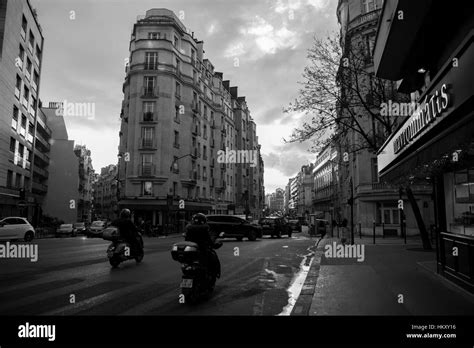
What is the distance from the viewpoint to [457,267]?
24.6 feet

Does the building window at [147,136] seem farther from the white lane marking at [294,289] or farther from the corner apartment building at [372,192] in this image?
the white lane marking at [294,289]

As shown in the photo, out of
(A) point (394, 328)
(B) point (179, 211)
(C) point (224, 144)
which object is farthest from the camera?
(C) point (224, 144)

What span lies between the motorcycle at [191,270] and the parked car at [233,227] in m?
17.9

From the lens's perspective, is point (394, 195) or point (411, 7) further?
point (394, 195)

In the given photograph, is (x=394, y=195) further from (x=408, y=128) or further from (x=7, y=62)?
(x=7, y=62)

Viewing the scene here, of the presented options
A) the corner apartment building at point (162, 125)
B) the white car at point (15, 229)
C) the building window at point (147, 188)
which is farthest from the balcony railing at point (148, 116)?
the white car at point (15, 229)

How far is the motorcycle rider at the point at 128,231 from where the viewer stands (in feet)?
36.0

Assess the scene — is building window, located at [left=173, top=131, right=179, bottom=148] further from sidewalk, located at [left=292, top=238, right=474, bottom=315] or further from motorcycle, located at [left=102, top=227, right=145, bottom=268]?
sidewalk, located at [left=292, top=238, right=474, bottom=315]

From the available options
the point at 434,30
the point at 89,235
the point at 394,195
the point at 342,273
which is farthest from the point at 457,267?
the point at 89,235

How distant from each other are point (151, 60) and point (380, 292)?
133ft

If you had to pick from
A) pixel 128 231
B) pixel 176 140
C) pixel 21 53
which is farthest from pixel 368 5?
pixel 21 53

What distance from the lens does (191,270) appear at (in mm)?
6375

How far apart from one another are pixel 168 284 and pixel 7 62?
31217 millimetres

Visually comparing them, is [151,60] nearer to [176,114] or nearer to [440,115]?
[176,114]
